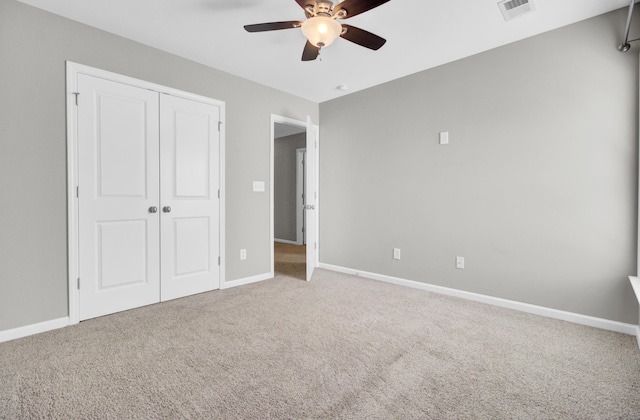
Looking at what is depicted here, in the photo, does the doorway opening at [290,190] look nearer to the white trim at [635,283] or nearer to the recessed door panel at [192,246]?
the recessed door panel at [192,246]

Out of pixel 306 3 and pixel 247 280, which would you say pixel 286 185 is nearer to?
pixel 247 280

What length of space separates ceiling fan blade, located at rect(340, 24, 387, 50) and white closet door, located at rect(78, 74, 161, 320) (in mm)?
1936

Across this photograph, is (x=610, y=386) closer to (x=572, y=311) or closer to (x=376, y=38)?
(x=572, y=311)

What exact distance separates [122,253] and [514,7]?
12.5ft

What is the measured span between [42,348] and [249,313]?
1.42 meters

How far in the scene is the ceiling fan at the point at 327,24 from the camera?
185cm

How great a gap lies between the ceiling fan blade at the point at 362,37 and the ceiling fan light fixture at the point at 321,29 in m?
0.06

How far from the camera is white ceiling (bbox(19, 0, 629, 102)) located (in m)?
2.21

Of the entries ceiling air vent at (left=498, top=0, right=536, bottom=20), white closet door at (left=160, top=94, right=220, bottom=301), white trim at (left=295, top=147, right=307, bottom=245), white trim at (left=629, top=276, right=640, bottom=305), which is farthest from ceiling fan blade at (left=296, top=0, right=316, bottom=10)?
white trim at (left=295, top=147, right=307, bottom=245)

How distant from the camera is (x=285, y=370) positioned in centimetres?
177

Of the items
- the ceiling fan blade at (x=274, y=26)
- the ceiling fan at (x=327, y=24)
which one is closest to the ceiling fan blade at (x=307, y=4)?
the ceiling fan at (x=327, y=24)

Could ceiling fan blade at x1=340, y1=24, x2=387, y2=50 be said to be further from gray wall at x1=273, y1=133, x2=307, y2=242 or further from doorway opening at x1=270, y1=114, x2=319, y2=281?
gray wall at x1=273, y1=133, x2=307, y2=242

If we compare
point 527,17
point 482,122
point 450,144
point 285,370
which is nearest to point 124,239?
point 285,370

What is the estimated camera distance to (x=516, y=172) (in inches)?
108
